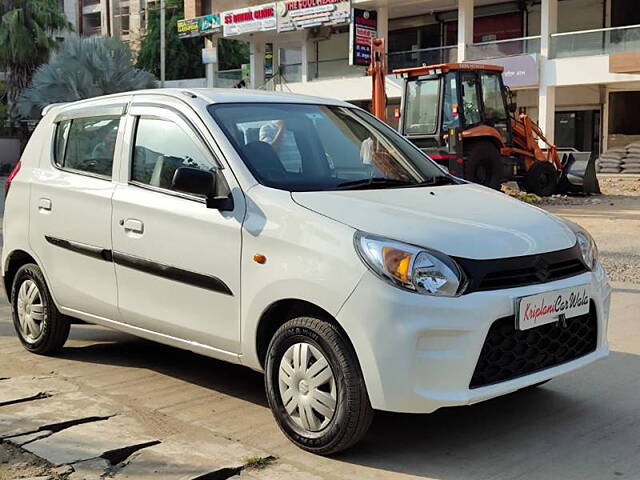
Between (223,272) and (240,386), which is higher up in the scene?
(223,272)

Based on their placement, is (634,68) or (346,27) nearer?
(634,68)

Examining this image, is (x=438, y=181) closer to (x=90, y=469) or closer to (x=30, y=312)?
(x=90, y=469)

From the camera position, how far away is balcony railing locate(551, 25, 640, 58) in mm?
26812

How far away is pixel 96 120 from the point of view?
18.4 ft

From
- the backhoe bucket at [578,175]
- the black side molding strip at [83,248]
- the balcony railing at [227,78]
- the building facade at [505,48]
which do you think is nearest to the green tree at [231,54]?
the balcony railing at [227,78]

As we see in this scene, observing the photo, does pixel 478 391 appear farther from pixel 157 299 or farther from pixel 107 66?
pixel 107 66

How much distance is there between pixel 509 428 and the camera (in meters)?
4.45

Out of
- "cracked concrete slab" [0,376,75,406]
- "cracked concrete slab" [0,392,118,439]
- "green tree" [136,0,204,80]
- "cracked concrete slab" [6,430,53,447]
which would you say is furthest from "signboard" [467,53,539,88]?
"green tree" [136,0,204,80]

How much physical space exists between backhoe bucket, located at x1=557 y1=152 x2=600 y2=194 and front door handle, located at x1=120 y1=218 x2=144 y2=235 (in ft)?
58.7

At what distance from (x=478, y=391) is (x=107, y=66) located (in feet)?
129

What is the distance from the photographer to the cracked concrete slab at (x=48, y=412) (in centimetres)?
443

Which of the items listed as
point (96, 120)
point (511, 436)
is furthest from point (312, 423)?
point (96, 120)

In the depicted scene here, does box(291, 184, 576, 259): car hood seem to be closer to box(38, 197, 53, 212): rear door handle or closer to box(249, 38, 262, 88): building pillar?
box(38, 197, 53, 212): rear door handle

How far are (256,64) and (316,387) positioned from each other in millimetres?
38235
